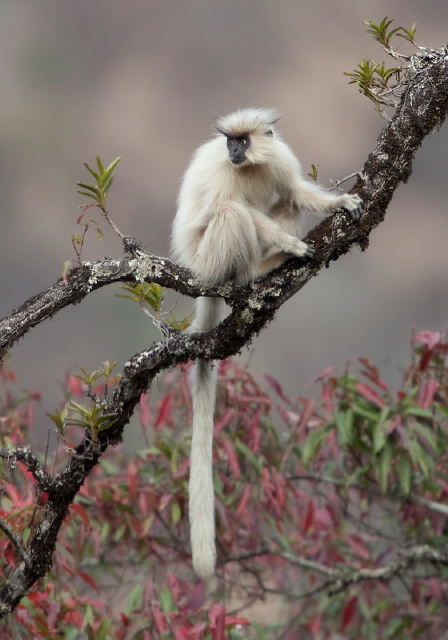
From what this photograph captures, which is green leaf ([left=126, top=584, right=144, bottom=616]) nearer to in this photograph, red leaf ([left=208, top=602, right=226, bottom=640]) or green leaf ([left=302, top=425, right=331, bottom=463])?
red leaf ([left=208, top=602, right=226, bottom=640])

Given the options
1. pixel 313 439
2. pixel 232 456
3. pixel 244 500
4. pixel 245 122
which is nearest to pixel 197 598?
pixel 244 500

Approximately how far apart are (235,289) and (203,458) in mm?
622

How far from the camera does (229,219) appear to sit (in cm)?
268

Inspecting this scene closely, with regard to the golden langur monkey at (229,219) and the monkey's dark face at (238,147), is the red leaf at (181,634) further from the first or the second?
the monkey's dark face at (238,147)

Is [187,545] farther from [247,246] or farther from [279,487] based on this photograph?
[247,246]

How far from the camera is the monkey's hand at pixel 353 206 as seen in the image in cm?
241

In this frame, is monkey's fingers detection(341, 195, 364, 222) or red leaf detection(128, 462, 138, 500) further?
red leaf detection(128, 462, 138, 500)

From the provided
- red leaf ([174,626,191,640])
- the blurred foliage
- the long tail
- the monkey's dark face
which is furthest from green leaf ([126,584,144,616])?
the monkey's dark face

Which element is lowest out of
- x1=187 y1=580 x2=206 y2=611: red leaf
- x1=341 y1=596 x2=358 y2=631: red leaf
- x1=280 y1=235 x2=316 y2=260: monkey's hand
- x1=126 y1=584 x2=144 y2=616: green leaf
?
x1=187 y1=580 x2=206 y2=611: red leaf

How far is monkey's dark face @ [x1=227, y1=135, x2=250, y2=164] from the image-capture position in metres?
2.83

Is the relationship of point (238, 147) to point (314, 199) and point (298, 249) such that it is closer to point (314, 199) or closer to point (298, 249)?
point (314, 199)

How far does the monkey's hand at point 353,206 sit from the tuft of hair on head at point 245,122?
0.62 m

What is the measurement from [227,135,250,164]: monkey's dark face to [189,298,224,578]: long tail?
1.66 ft

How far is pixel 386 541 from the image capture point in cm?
406
